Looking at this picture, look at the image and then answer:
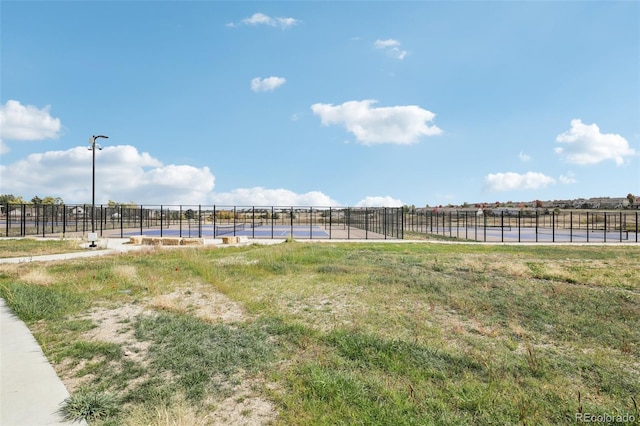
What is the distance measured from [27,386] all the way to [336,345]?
14.1ft

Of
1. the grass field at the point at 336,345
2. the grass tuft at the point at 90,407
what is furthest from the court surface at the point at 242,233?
the grass tuft at the point at 90,407

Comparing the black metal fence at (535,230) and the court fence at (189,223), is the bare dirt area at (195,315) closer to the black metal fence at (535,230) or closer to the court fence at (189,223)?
the court fence at (189,223)

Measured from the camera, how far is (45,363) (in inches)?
195

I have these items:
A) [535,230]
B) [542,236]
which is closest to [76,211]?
[542,236]

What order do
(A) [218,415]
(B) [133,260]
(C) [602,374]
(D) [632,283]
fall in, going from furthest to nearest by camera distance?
(B) [133,260], (D) [632,283], (C) [602,374], (A) [218,415]

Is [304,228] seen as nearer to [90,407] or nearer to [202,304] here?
[202,304]

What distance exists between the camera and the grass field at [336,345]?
385cm

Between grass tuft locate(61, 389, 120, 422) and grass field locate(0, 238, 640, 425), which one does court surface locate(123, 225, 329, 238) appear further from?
grass tuft locate(61, 389, 120, 422)

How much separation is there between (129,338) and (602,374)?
25.0 feet

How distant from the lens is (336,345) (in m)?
5.64

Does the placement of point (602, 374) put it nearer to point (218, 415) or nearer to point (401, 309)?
point (401, 309)

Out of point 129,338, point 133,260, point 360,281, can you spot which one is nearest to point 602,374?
point 360,281

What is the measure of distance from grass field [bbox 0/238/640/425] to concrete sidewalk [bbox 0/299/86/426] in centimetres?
18

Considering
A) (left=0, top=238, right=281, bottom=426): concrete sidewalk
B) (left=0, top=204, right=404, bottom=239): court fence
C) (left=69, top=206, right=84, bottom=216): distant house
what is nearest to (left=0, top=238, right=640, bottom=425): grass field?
(left=0, top=238, right=281, bottom=426): concrete sidewalk
